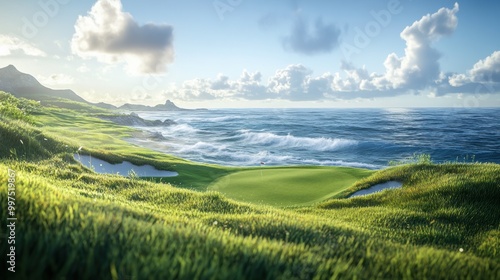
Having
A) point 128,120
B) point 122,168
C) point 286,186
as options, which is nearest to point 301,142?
point 128,120

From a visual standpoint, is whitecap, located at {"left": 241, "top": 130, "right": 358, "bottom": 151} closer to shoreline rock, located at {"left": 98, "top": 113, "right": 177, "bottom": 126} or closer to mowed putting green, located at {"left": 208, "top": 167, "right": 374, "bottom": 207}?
shoreline rock, located at {"left": 98, "top": 113, "right": 177, "bottom": 126}

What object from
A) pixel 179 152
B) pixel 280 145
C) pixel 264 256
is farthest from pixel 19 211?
pixel 280 145

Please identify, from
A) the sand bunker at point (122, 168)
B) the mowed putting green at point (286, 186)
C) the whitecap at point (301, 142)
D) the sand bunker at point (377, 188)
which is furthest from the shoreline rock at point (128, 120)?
the sand bunker at point (377, 188)

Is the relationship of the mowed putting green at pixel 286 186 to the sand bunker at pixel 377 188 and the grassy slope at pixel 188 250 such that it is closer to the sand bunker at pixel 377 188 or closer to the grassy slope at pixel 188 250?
the sand bunker at pixel 377 188

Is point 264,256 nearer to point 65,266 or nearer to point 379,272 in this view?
point 379,272

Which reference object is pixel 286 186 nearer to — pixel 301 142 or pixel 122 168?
pixel 122 168

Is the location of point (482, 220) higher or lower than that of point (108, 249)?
lower
